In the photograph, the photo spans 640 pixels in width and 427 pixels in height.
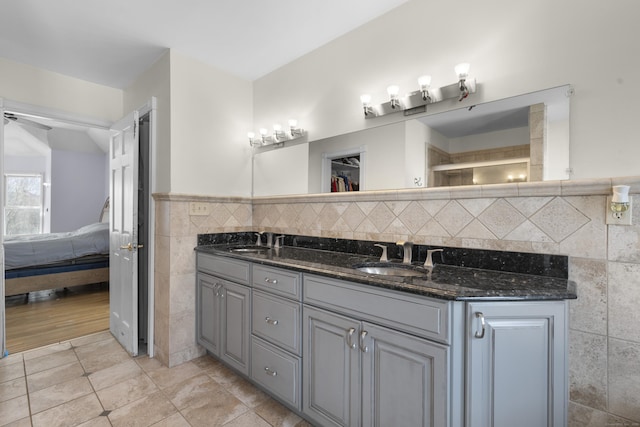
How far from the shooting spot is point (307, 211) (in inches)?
100

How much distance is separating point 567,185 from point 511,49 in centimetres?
75

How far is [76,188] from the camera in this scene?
20.6 ft

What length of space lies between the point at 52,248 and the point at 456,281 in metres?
5.13

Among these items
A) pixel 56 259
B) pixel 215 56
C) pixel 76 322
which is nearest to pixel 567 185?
pixel 215 56

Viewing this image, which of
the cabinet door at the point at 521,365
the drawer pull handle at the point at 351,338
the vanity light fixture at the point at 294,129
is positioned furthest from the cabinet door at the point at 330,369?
the vanity light fixture at the point at 294,129

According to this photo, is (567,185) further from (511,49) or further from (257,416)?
(257,416)

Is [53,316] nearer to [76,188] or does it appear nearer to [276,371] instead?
[276,371]

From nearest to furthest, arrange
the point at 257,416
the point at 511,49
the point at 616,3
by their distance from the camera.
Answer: the point at 616,3 < the point at 511,49 < the point at 257,416

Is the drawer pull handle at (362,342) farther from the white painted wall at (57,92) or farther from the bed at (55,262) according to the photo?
the bed at (55,262)

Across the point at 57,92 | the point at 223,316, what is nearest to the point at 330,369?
the point at 223,316

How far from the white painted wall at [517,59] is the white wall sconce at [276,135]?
0.35 meters

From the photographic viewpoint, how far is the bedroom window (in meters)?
5.80

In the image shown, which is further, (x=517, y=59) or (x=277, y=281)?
(x=277, y=281)

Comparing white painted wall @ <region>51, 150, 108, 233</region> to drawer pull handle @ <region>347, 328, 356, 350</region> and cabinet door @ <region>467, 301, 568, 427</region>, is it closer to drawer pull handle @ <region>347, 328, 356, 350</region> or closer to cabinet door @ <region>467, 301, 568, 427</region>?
drawer pull handle @ <region>347, 328, 356, 350</region>
